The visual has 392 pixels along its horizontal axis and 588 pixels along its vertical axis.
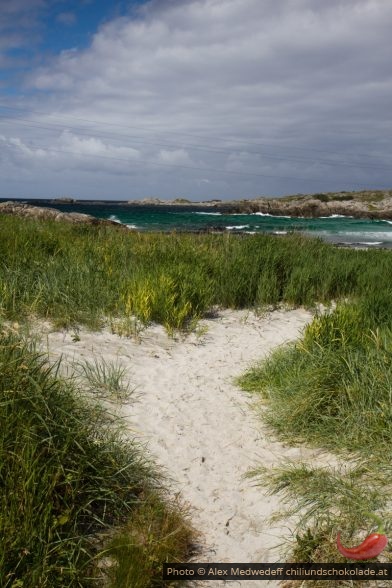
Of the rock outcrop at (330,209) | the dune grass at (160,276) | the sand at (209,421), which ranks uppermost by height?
the rock outcrop at (330,209)

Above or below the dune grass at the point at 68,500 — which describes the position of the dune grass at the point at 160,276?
above

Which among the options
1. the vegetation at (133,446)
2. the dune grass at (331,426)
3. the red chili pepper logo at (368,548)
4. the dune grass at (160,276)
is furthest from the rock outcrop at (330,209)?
the red chili pepper logo at (368,548)

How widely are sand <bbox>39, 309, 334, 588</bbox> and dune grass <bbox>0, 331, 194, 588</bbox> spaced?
1.05 feet

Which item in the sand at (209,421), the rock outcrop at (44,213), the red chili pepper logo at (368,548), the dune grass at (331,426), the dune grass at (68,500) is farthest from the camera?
the rock outcrop at (44,213)

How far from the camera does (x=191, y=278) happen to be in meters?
8.71

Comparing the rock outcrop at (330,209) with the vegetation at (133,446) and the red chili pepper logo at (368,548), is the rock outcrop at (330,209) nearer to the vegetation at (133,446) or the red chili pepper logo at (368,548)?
the vegetation at (133,446)

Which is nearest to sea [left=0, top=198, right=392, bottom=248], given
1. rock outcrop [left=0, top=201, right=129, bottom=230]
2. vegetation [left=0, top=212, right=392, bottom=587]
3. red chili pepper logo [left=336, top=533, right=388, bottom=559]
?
rock outcrop [left=0, top=201, right=129, bottom=230]

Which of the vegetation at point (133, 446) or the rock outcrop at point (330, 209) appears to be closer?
the vegetation at point (133, 446)

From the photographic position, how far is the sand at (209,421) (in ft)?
11.5

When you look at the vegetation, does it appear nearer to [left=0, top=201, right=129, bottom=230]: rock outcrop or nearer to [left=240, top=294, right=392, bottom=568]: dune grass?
[left=240, top=294, right=392, bottom=568]: dune grass

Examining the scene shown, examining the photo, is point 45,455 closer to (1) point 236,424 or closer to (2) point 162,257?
(1) point 236,424

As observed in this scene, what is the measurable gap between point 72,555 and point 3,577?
37 cm

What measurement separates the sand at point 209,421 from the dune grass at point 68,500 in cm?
32

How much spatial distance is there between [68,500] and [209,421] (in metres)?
2.21
